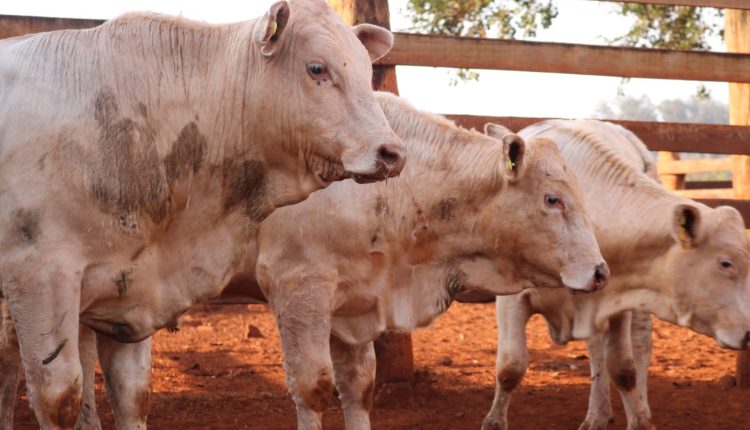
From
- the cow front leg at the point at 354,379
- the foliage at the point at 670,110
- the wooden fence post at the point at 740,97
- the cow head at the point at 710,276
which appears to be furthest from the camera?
the foliage at the point at 670,110

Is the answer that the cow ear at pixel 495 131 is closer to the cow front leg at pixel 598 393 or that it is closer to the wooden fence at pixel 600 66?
the wooden fence at pixel 600 66

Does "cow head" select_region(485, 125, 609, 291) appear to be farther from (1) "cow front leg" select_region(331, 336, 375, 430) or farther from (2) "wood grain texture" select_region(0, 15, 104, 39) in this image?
(2) "wood grain texture" select_region(0, 15, 104, 39)

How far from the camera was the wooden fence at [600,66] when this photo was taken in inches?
279

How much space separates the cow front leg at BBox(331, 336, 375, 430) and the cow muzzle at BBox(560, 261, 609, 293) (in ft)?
3.43

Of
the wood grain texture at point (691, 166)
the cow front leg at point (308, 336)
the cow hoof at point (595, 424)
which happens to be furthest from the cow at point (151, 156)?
the wood grain texture at point (691, 166)

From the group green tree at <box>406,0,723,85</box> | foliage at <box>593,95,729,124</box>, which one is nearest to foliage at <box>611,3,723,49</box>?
green tree at <box>406,0,723,85</box>

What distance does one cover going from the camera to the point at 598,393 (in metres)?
6.69

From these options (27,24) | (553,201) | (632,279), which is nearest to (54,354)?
(553,201)

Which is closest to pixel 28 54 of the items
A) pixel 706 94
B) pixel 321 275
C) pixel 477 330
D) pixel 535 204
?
pixel 321 275

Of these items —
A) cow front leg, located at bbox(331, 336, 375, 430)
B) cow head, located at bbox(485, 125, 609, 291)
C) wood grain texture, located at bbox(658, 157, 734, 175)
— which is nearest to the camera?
cow head, located at bbox(485, 125, 609, 291)

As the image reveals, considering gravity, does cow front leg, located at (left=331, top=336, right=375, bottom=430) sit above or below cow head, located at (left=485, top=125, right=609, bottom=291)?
below

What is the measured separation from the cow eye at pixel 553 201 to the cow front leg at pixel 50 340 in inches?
94.5

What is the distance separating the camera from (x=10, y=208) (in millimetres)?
3662

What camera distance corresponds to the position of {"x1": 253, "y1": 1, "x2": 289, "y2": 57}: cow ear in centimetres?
381
